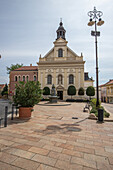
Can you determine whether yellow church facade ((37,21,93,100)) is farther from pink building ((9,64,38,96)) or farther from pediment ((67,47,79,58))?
pink building ((9,64,38,96))

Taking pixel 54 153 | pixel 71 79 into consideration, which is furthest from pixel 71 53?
pixel 54 153

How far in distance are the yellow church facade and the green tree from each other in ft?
81.4

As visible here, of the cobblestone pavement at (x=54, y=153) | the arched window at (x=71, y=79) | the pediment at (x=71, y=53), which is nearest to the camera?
the cobblestone pavement at (x=54, y=153)

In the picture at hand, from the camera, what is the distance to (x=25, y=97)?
22.4 ft

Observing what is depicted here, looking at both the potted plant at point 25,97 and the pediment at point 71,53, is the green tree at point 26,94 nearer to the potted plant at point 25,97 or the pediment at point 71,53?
the potted plant at point 25,97

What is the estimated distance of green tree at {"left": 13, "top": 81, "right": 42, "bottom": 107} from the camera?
678cm

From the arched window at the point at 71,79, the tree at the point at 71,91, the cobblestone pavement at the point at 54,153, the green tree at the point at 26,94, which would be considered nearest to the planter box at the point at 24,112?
the green tree at the point at 26,94

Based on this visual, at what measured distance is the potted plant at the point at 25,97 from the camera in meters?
6.79

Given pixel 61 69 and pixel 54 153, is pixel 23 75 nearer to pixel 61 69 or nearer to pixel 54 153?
pixel 61 69

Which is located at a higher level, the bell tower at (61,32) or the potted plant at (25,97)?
the bell tower at (61,32)

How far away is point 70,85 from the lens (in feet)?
103

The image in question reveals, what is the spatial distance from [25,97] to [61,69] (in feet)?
87.2

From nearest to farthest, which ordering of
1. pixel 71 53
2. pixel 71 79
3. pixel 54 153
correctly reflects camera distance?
pixel 54 153 < pixel 71 79 < pixel 71 53

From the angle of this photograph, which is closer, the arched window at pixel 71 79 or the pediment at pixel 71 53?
the arched window at pixel 71 79
